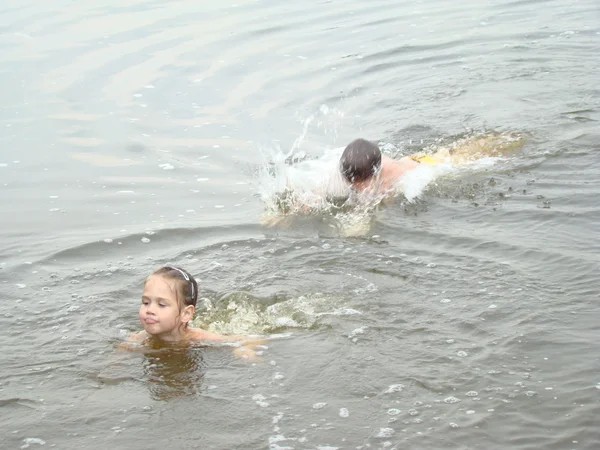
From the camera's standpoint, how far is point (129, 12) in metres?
17.1

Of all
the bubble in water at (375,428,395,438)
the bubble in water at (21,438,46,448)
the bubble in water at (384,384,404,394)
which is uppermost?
the bubble in water at (21,438,46,448)

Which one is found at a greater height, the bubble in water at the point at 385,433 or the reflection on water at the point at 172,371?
the reflection on water at the point at 172,371

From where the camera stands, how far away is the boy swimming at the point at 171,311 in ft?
20.0

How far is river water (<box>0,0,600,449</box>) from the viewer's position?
17.2 ft

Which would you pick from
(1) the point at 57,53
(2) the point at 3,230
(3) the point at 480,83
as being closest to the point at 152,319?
(2) the point at 3,230

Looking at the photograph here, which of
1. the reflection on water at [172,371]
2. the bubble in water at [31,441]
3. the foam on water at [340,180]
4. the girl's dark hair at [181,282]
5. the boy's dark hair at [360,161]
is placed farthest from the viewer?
the boy's dark hair at [360,161]

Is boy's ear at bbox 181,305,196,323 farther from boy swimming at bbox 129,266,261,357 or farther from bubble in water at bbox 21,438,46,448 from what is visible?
bubble in water at bbox 21,438,46,448

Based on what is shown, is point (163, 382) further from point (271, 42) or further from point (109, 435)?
point (271, 42)

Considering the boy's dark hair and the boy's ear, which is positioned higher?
the boy's dark hair

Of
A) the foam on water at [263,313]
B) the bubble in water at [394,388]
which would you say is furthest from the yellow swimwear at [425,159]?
the bubble in water at [394,388]

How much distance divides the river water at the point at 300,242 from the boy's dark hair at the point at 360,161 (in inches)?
22.1

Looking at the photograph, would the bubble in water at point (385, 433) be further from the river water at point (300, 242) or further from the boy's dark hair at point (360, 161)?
the boy's dark hair at point (360, 161)

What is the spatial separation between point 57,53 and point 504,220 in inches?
368

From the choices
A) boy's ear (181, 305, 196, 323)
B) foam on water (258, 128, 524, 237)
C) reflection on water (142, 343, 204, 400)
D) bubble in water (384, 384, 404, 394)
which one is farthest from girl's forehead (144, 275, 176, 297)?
foam on water (258, 128, 524, 237)
